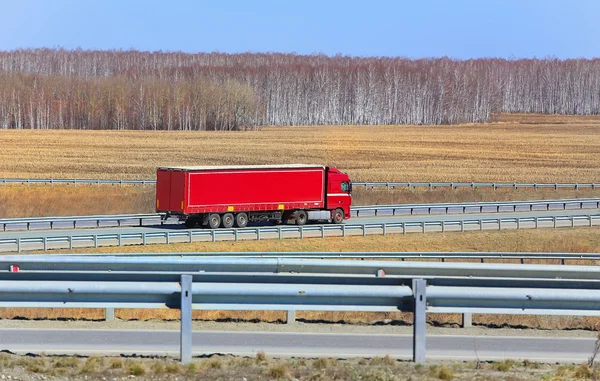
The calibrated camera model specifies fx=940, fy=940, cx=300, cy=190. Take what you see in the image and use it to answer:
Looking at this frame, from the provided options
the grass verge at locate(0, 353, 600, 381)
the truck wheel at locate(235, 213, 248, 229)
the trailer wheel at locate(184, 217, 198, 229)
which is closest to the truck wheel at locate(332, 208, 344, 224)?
the truck wheel at locate(235, 213, 248, 229)

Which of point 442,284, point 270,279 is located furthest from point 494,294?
point 270,279

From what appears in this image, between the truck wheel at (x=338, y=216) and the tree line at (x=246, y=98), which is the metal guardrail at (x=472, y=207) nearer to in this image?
the truck wheel at (x=338, y=216)

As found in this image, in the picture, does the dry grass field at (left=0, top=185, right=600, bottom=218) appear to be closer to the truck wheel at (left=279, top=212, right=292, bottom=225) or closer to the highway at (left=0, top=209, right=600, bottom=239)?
the highway at (left=0, top=209, right=600, bottom=239)

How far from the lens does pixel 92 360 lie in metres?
9.54

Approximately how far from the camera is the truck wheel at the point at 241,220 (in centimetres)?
3847

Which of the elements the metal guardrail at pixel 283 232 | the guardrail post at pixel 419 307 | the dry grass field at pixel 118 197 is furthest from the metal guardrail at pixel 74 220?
the guardrail post at pixel 419 307

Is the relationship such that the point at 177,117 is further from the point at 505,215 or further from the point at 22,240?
the point at 22,240

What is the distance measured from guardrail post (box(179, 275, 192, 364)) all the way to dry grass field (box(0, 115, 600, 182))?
55.8 m

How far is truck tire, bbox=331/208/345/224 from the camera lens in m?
41.1

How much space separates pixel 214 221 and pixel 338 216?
19.8ft

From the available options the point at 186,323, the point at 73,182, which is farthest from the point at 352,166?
the point at 186,323

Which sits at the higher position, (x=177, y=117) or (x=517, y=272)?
(x=177, y=117)

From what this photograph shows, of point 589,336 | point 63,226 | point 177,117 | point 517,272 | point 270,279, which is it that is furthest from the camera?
point 177,117

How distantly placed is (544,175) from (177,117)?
81.5 meters
